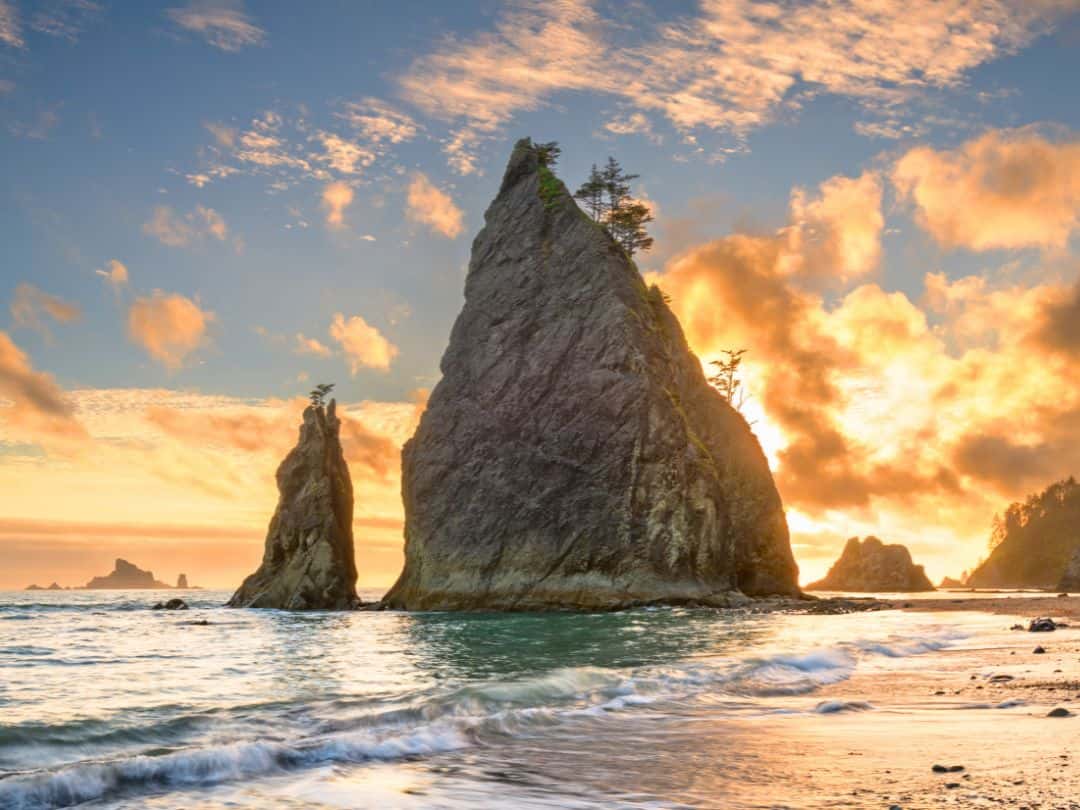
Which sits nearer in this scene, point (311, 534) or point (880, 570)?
point (311, 534)

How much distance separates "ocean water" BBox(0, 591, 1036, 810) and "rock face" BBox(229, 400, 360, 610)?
42848 millimetres

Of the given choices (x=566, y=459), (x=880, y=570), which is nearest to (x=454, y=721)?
(x=566, y=459)

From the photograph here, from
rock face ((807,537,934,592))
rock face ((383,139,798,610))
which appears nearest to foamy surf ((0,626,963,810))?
rock face ((383,139,798,610))

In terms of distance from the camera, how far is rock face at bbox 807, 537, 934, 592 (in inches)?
6319

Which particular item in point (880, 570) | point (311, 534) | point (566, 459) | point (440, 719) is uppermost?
point (566, 459)

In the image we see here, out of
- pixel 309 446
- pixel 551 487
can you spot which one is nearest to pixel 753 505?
pixel 551 487

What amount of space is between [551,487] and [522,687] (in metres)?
53.3

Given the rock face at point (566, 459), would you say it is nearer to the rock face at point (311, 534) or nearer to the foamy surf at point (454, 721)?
the rock face at point (311, 534)

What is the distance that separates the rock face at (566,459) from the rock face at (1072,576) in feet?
213

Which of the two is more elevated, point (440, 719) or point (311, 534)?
point (311, 534)

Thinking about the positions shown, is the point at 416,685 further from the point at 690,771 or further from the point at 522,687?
the point at 690,771

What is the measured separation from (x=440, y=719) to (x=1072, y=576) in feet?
456

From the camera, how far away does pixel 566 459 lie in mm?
73062

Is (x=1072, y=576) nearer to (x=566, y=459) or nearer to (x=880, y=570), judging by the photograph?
(x=880, y=570)
